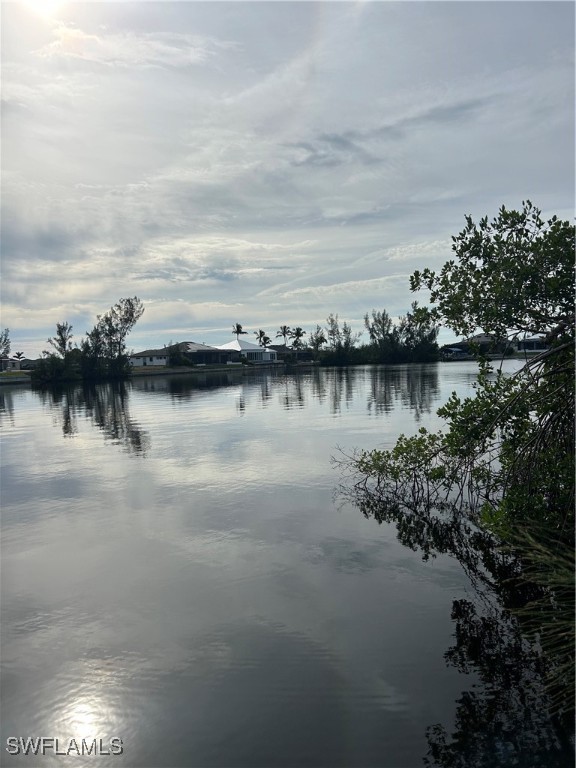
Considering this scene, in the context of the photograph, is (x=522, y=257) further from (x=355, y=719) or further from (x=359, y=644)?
(x=355, y=719)

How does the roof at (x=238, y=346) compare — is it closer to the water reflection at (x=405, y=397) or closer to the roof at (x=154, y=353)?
the roof at (x=154, y=353)

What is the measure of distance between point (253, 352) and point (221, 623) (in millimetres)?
160916

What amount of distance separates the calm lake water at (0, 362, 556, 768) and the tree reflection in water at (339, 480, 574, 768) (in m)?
0.30

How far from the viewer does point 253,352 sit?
172 m

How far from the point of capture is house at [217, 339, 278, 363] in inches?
6673

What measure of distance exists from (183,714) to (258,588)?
4479mm

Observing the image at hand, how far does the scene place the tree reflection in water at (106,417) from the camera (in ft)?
118

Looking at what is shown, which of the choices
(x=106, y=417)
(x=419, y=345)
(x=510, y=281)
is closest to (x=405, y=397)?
(x=106, y=417)

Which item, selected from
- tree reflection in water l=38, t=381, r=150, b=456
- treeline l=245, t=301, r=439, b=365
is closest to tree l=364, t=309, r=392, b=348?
treeline l=245, t=301, r=439, b=365

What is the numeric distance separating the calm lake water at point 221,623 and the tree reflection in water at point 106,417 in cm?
1048

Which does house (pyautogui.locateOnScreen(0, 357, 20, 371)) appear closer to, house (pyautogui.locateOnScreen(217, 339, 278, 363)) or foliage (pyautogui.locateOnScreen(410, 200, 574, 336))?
house (pyautogui.locateOnScreen(217, 339, 278, 363))

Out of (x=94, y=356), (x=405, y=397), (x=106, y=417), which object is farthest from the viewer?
(x=94, y=356)

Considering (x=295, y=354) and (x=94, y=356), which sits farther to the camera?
(x=295, y=354)

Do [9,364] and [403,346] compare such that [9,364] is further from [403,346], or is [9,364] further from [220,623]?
[220,623]
